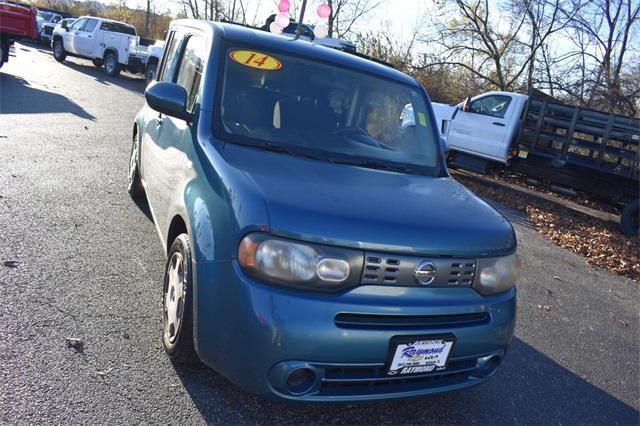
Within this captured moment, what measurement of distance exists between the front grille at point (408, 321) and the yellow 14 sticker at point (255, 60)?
1.79 m

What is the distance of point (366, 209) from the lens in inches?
94.3

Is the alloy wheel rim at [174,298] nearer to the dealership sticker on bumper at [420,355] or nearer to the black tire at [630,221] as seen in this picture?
the dealership sticker on bumper at [420,355]

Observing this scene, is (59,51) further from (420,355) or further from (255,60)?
(420,355)

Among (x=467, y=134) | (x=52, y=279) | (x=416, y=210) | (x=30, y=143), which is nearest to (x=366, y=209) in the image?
(x=416, y=210)

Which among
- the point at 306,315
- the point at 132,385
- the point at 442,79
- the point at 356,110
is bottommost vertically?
the point at 132,385

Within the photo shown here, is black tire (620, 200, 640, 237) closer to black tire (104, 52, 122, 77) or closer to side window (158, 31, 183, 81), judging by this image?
side window (158, 31, 183, 81)

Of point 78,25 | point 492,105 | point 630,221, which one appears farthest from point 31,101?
point 630,221

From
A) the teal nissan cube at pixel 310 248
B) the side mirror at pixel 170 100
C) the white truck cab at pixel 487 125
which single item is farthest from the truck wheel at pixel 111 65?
the side mirror at pixel 170 100

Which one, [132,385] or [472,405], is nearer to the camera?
[132,385]

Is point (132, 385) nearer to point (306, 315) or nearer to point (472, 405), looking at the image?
point (306, 315)

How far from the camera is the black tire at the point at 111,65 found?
1887 centimetres

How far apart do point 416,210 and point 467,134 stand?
10225 millimetres

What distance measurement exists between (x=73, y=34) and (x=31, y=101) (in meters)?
11.3

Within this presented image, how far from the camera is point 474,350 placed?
2.50 metres
